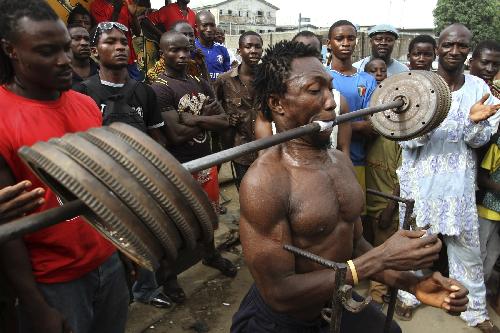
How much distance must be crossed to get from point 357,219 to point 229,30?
46.3 meters

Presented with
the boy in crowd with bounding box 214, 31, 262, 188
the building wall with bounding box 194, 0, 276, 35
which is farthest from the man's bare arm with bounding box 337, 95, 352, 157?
the building wall with bounding box 194, 0, 276, 35

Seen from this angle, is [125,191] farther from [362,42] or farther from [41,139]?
[362,42]

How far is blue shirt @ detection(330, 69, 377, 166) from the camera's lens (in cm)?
399

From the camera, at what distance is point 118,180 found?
1.04 meters

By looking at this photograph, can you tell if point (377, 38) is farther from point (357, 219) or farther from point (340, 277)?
point (340, 277)

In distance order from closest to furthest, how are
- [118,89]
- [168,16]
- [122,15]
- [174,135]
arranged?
[118,89] → [174,135] → [122,15] → [168,16]

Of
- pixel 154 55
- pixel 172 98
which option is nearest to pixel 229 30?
pixel 154 55

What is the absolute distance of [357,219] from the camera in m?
2.25

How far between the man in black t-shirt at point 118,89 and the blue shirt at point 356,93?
1.79 m

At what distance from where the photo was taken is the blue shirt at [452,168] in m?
3.36

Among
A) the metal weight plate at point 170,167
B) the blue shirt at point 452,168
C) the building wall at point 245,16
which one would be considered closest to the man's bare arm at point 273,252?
the metal weight plate at point 170,167

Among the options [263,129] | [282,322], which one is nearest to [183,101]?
[263,129]

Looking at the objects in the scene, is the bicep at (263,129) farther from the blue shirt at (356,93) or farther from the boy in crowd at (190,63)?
the boy in crowd at (190,63)

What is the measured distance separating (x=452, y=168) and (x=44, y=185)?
A: 9.91ft
